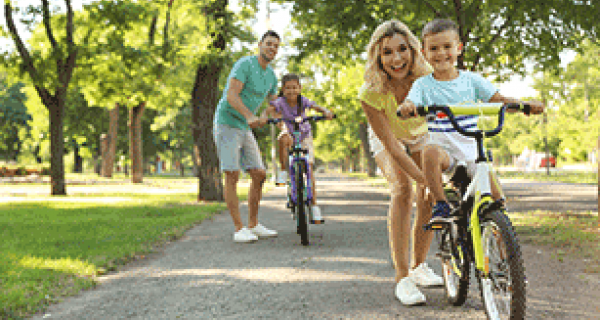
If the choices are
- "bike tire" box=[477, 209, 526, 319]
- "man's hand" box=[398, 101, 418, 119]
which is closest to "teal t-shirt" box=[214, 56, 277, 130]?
"man's hand" box=[398, 101, 418, 119]

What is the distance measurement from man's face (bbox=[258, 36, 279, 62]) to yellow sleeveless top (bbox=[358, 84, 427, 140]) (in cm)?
290

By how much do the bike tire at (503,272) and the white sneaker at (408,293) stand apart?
0.63 m

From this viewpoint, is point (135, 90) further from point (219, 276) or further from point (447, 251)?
point (447, 251)

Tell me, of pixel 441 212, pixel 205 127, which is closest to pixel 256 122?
pixel 441 212

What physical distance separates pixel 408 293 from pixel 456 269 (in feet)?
1.22

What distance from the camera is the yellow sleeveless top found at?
135 inches

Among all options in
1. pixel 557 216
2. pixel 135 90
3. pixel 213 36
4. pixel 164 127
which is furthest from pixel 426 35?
pixel 164 127

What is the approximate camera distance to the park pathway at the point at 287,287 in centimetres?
346

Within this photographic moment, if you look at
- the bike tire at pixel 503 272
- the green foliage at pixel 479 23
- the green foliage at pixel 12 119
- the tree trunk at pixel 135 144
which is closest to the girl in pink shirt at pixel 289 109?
the bike tire at pixel 503 272

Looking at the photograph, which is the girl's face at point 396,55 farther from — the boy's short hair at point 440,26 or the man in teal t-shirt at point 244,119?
the man in teal t-shirt at point 244,119

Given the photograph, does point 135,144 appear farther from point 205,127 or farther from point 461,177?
point 461,177

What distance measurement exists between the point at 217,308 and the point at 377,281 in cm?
127

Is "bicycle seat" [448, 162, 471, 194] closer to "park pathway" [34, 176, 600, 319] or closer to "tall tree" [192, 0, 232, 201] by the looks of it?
"park pathway" [34, 176, 600, 319]

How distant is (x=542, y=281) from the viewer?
4379 mm
